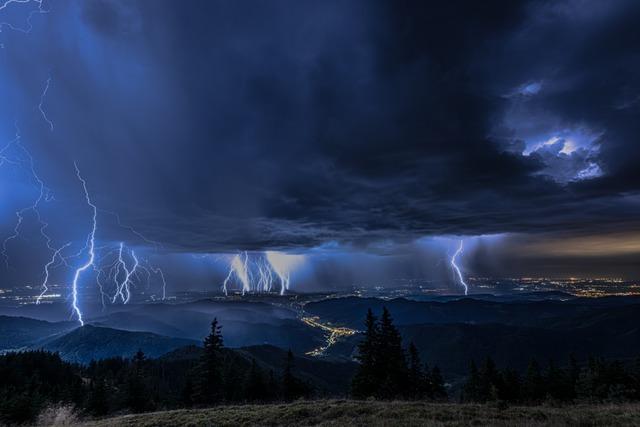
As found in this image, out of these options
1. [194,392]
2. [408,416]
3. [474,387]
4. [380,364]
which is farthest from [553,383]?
[408,416]

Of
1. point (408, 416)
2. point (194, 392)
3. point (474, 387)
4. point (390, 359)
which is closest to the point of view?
point (408, 416)

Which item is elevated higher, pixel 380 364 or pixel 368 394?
pixel 380 364

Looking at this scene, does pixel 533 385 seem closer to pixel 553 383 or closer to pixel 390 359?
pixel 553 383

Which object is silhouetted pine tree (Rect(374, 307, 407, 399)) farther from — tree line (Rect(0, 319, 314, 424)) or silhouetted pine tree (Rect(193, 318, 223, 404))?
silhouetted pine tree (Rect(193, 318, 223, 404))

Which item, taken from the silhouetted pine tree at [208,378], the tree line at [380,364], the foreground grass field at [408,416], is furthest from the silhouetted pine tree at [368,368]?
the foreground grass field at [408,416]

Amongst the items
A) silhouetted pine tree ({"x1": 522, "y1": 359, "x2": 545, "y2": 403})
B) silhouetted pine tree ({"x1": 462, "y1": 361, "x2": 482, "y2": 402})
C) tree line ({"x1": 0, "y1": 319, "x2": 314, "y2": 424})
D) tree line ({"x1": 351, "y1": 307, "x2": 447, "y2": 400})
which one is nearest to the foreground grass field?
tree line ({"x1": 0, "y1": 319, "x2": 314, "y2": 424})

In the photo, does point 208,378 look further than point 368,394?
Yes

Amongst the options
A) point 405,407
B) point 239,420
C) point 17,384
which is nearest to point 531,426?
point 405,407

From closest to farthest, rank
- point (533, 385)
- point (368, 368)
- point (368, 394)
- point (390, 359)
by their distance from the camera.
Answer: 1. point (368, 394)
2. point (368, 368)
3. point (390, 359)
4. point (533, 385)
